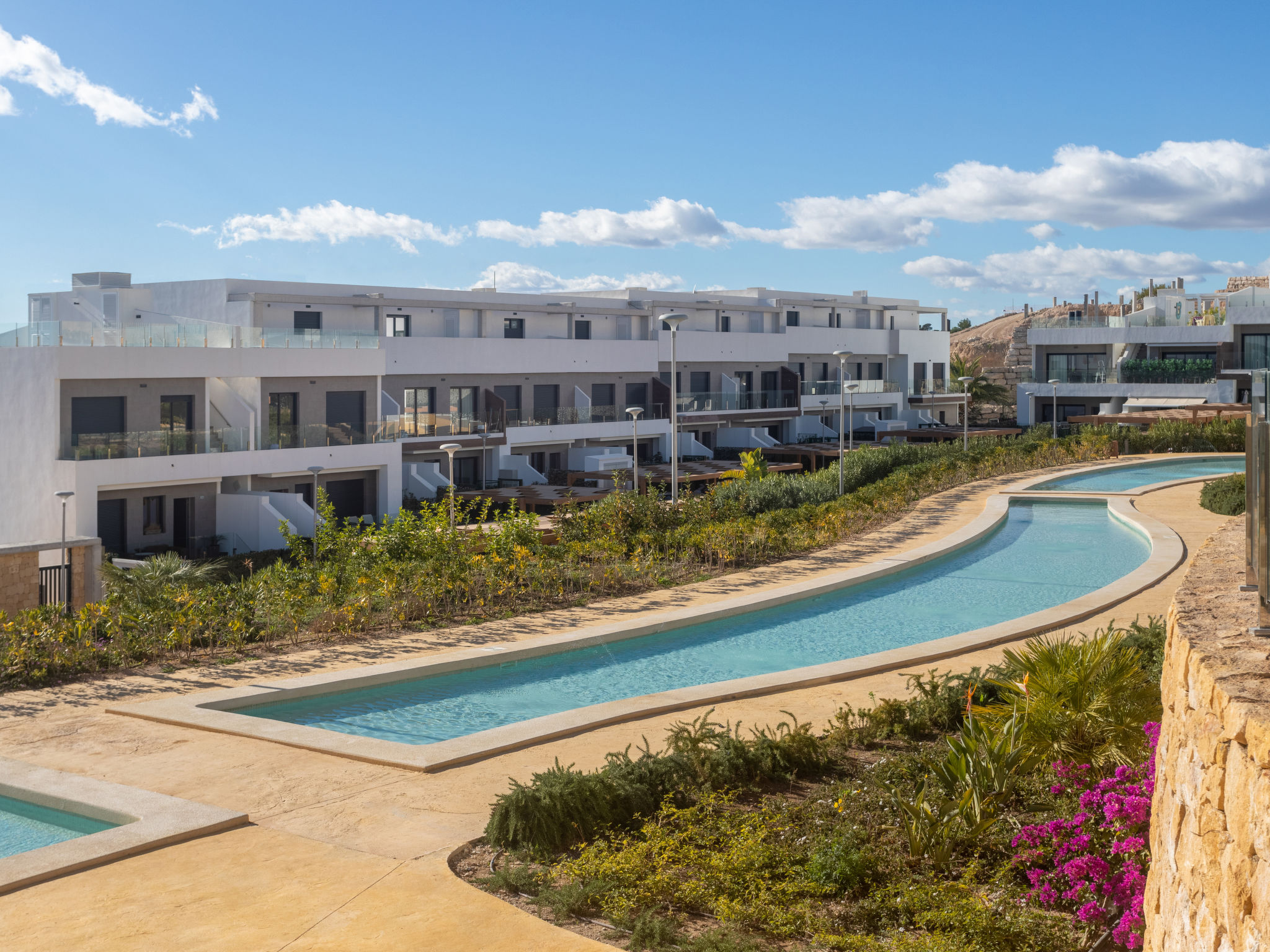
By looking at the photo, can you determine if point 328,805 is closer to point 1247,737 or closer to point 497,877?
point 497,877

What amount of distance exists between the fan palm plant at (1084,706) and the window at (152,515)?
25.7 m

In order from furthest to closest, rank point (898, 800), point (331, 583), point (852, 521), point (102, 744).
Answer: point (852, 521) → point (331, 583) → point (102, 744) → point (898, 800)

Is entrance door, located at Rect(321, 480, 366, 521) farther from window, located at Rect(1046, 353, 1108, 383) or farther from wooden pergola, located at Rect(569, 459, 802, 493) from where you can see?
window, located at Rect(1046, 353, 1108, 383)

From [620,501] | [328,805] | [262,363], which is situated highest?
[262,363]

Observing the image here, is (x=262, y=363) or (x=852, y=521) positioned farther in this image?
(x=262, y=363)

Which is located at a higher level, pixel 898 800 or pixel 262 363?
pixel 262 363

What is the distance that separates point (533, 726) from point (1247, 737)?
22.3 ft

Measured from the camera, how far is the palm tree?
6981cm

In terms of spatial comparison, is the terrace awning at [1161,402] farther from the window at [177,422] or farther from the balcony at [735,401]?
the window at [177,422]

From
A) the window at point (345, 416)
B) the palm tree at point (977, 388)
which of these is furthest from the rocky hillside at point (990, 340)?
the window at point (345, 416)

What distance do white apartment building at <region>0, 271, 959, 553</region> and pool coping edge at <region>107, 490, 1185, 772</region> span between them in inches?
721

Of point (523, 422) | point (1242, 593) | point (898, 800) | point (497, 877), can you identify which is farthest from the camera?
point (523, 422)

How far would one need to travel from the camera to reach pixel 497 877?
6.37 meters

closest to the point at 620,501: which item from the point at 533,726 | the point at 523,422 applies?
the point at 533,726
